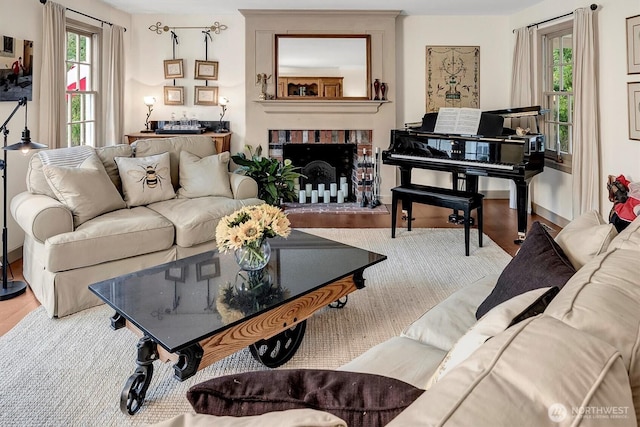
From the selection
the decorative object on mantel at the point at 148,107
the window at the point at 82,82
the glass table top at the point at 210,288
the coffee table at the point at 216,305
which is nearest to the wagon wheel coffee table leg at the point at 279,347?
the coffee table at the point at 216,305

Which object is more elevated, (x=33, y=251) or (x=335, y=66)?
(x=335, y=66)

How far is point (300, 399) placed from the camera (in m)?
0.83

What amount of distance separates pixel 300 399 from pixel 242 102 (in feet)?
19.2

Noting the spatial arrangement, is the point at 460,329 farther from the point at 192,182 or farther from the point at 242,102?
the point at 242,102

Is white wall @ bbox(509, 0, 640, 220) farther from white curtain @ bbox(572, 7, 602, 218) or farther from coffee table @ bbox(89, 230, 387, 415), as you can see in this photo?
coffee table @ bbox(89, 230, 387, 415)

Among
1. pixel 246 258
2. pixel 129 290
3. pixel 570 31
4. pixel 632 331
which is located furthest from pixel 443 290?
pixel 570 31

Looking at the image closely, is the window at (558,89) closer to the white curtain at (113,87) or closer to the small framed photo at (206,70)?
the small framed photo at (206,70)

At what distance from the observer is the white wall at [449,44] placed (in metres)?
6.29

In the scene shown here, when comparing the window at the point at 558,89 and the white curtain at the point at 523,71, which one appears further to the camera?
the white curtain at the point at 523,71

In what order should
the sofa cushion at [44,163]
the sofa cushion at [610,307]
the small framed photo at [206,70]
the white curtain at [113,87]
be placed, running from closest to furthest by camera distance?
the sofa cushion at [610,307]
the sofa cushion at [44,163]
the white curtain at [113,87]
the small framed photo at [206,70]

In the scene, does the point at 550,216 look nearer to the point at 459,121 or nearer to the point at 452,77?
the point at 459,121

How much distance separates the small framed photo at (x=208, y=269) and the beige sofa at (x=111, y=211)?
2.53 feet

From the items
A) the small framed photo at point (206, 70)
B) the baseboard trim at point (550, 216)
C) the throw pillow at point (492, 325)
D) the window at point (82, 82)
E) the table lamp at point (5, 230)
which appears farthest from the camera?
the small framed photo at point (206, 70)

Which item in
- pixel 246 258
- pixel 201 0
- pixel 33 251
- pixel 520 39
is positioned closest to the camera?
pixel 246 258
